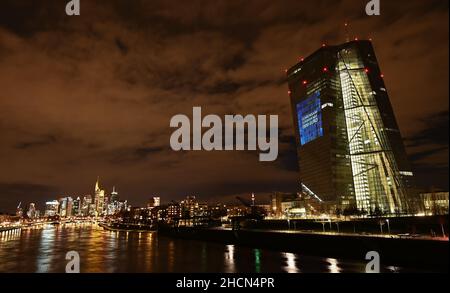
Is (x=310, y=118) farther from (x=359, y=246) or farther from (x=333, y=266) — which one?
(x=333, y=266)

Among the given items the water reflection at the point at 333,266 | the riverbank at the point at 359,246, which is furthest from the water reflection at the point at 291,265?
the riverbank at the point at 359,246

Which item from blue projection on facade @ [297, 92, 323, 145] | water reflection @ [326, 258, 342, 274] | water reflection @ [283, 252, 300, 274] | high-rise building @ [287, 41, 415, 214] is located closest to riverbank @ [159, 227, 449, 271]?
water reflection @ [326, 258, 342, 274]

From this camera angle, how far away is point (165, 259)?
5434 centimetres

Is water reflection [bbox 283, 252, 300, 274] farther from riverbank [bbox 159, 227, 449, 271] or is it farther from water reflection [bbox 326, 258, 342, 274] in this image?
riverbank [bbox 159, 227, 449, 271]

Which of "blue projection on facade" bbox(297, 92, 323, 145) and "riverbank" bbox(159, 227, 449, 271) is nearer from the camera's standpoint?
"riverbank" bbox(159, 227, 449, 271)

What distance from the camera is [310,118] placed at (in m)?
152

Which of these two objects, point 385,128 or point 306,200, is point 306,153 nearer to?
point 306,200

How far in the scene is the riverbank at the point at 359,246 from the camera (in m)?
39.8

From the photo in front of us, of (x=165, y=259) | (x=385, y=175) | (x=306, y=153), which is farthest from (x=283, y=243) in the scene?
(x=306, y=153)

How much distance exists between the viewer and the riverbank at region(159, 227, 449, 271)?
131ft

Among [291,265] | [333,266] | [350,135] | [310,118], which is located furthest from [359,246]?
[310,118]

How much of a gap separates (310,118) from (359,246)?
355 ft

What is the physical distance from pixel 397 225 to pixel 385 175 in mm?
55128

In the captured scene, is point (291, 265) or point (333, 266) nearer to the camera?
point (333, 266)
